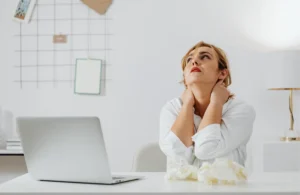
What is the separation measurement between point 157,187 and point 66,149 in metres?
0.28

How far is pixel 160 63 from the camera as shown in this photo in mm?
3891

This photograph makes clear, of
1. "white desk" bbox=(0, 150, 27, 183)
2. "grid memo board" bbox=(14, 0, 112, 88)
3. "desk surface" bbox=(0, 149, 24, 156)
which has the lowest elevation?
"white desk" bbox=(0, 150, 27, 183)

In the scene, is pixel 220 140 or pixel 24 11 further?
pixel 24 11

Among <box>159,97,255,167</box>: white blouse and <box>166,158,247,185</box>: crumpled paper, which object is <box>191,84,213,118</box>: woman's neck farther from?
<box>166,158,247,185</box>: crumpled paper

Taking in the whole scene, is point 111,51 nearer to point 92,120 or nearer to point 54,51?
point 54,51

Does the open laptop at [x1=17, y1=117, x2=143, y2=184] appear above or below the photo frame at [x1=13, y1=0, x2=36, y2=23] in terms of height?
below

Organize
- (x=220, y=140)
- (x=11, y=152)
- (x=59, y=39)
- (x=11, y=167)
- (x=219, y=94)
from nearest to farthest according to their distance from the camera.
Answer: (x=220, y=140), (x=219, y=94), (x=11, y=152), (x=11, y=167), (x=59, y=39)

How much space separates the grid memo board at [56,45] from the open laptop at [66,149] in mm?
2270

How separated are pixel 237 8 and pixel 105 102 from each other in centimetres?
109

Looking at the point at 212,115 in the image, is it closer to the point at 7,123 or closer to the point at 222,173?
the point at 222,173

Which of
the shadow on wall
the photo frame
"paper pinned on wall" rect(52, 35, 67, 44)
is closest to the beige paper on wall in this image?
"paper pinned on wall" rect(52, 35, 67, 44)

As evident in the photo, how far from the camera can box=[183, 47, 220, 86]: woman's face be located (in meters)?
2.00

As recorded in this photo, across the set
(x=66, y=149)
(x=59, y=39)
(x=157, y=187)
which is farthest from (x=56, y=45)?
(x=157, y=187)

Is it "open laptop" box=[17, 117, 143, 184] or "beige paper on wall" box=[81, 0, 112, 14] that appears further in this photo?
"beige paper on wall" box=[81, 0, 112, 14]
